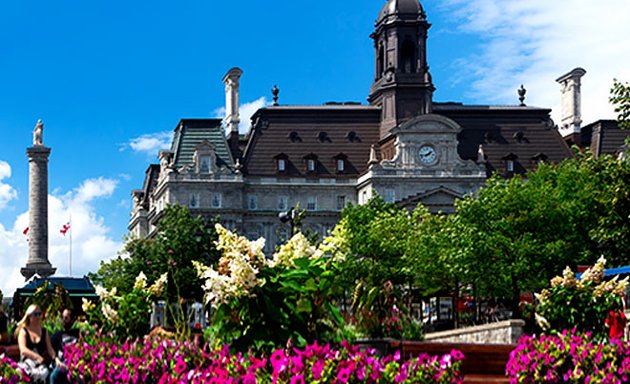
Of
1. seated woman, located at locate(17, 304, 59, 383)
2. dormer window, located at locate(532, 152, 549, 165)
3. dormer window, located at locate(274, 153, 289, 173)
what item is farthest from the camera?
dormer window, located at locate(274, 153, 289, 173)

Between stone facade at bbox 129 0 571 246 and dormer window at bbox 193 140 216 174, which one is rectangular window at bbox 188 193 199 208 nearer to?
stone facade at bbox 129 0 571 246

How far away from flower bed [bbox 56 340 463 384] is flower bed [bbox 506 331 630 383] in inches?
83.9

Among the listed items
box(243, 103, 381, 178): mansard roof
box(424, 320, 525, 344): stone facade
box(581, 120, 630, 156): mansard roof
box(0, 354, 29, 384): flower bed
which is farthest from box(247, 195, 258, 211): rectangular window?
box(0, 354, 29, 384): flower bed

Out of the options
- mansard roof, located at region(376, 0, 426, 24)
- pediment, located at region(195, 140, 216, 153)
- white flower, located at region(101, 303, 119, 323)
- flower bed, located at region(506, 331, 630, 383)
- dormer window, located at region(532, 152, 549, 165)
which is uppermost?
mansard roof, located at region(376, 0, 426, 24)

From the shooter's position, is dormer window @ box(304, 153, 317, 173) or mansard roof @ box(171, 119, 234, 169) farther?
dormer window @ box(304, 153, 317, 173)

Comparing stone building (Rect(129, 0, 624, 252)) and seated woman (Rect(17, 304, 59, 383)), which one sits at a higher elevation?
stone building (Rect(129, 0, 624, 252))

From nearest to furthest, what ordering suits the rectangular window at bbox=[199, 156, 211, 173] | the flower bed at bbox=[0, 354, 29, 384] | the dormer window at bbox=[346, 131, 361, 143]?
the flower bed at bbox=[0, 354, 29, 384]
the rectangular window at bbox=[199, 156, 211, 173]
the dormer window at bbox=[346, 131, 361, 143]

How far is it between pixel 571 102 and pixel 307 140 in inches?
1168

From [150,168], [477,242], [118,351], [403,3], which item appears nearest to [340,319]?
[118,351]

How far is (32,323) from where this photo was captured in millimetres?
17688

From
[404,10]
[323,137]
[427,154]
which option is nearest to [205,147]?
[323,137]

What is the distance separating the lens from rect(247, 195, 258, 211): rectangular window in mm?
119062

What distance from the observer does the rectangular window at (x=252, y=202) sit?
119 metres

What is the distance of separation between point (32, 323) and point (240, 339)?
3.16 metres
